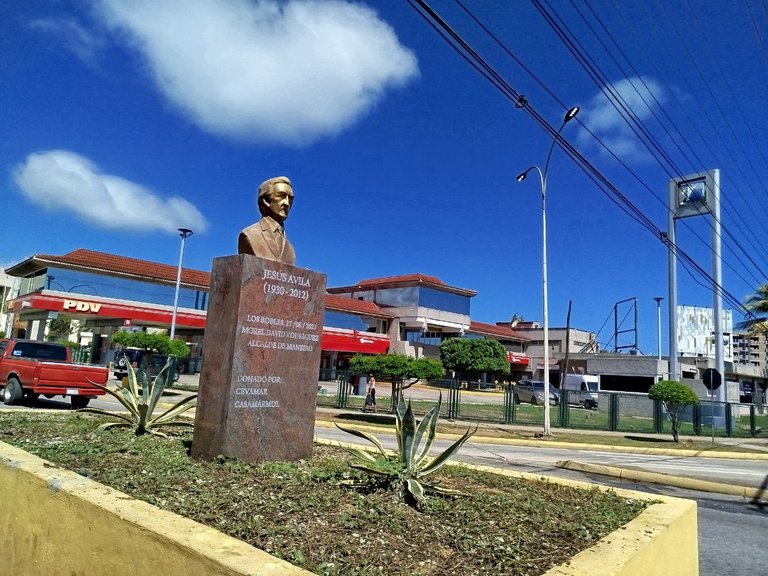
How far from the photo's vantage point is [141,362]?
32.6 metres

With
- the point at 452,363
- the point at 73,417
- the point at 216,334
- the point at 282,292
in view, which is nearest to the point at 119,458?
the point at 216,334

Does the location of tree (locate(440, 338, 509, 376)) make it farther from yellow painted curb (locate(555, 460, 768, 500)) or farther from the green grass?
the green grass

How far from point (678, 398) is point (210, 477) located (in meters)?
20.6

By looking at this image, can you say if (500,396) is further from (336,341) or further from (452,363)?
(452,363)

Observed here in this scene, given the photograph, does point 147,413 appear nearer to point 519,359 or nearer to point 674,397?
point 674,397

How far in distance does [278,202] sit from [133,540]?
13.5 ft

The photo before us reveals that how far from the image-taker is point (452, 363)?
27.1 metres

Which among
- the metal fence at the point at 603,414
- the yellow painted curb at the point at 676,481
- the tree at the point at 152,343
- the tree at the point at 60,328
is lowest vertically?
the yellow painted curb at the point at 676,481

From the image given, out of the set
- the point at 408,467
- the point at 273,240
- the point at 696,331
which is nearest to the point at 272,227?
the point at 273,240

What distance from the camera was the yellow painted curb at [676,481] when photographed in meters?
10.5

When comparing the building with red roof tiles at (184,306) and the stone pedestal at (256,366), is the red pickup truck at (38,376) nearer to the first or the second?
the building with red roof tiles at (184,306)

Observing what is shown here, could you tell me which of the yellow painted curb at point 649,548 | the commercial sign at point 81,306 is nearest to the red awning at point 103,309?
the commercial sign at point 81,306

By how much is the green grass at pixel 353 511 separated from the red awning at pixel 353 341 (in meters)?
40.2

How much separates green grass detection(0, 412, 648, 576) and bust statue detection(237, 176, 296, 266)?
7.08ft
